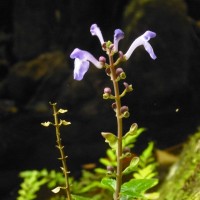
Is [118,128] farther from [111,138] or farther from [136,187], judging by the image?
[136,187]

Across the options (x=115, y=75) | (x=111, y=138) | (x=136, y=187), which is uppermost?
(x=115, y=75)

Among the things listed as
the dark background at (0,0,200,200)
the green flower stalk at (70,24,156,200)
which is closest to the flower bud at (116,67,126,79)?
the green flower stalk at (70,24,156,200)

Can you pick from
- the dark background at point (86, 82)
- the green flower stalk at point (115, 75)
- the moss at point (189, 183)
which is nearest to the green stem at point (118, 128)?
the green flower stalk at point (115, 75)

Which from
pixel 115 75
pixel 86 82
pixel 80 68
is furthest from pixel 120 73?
pixel 86 82

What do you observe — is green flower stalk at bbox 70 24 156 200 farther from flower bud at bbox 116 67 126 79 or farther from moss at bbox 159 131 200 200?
moss at bbox 159 131 200 200

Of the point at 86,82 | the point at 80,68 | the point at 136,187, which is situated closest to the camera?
the point at 80,68

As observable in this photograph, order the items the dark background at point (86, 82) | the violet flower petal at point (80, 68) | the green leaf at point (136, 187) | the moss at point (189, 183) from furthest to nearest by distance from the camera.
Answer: the dark background at point (86, 82), the moss at point (189, 183), the green leaf at point (136, 187), the violet flower petal at point (80, 68)

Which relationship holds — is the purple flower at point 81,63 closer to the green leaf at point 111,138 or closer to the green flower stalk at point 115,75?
the green flower stalk at point 115,75

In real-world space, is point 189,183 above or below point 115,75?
below

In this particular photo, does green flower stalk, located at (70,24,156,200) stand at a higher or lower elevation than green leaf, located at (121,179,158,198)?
higher
